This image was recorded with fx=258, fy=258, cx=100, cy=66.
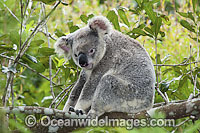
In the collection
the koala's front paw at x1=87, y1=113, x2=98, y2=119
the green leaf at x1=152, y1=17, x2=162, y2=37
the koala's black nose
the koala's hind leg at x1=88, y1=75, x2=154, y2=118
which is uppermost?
the green leaf at x1=152, y1=17, x2=162, y2=37

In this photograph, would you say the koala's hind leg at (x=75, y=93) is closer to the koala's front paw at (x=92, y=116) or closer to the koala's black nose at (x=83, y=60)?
the koala's black nose at (x=83, y=60)

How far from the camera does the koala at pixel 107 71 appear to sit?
279cm

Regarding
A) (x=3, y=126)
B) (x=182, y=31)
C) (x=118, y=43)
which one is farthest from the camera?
(x=182, y=31)

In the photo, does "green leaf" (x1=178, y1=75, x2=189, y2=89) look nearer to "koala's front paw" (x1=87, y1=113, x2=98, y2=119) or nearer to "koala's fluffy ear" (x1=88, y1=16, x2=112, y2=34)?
"koala's fluffy ear" (x1=88, y1=16, x2=112, y2=34)

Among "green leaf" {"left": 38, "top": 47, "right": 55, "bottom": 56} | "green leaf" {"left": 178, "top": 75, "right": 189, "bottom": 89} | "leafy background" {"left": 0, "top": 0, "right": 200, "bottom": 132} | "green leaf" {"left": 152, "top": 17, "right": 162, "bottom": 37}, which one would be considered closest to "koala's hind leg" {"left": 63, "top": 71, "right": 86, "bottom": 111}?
"leafy background" {"left": 0, "top": 0, "right": 200, "bottom": 132}

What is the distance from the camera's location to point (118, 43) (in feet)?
10.9

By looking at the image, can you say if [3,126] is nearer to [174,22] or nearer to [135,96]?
[135,96]

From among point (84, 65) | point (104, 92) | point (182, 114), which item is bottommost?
point (182, 114)

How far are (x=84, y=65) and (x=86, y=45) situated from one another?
11.4 inches

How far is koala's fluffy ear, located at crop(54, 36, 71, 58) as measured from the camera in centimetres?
347

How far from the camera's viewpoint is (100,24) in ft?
10.8

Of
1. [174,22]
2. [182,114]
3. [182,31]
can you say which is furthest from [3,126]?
[174,22]

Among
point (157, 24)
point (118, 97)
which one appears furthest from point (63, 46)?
point (157, 24)

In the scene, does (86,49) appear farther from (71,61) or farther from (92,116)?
(92,116)
